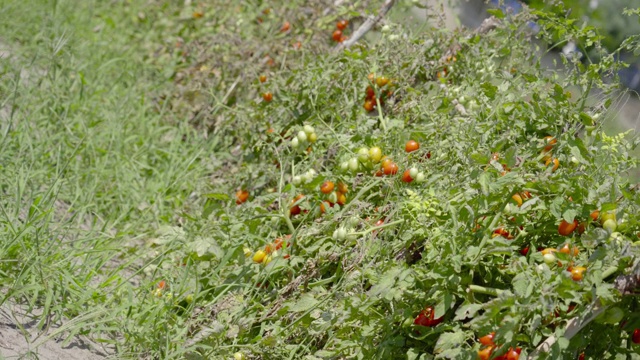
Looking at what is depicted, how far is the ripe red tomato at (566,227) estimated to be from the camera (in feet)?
7.43

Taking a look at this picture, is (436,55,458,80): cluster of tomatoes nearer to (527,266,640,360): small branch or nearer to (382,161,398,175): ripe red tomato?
(382,161,398,175): ripe red tomato

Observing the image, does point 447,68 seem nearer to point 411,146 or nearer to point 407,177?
point 411,146

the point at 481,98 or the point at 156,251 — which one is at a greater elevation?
the point at 481,98

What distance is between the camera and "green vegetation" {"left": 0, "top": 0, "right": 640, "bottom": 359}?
2.17m

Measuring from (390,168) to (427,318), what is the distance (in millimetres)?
654

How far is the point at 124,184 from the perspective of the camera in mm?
3639

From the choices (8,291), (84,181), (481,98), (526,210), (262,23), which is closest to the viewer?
(526,210)

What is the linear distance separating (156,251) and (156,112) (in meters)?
1.71

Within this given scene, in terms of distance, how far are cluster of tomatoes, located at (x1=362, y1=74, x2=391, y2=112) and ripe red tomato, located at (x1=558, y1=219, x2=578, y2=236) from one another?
1307 millimetres

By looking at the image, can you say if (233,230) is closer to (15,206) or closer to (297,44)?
(15,206)

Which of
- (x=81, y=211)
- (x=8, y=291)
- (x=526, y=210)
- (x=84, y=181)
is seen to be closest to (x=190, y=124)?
(x=84, y=181)

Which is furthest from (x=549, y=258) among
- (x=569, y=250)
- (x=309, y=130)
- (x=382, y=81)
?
(x=382, y=81)

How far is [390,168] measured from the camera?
2.77 meters

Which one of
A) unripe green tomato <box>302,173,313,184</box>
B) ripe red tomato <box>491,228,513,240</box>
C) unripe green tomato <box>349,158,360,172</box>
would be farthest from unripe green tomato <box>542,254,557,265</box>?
unripe green tomato <box>302,173,313,184</box>
